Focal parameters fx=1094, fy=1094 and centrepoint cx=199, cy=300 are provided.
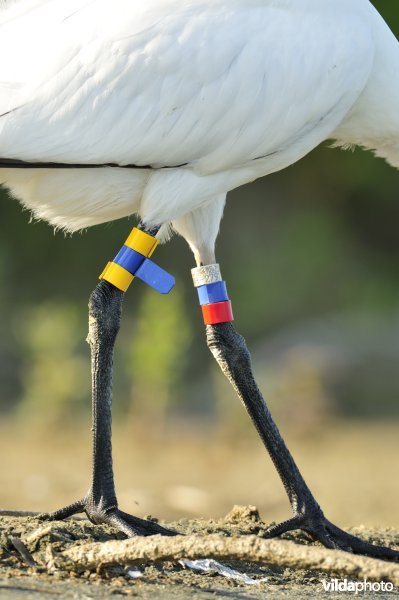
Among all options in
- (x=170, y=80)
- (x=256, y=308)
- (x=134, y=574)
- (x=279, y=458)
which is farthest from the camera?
(x=256, y=308)

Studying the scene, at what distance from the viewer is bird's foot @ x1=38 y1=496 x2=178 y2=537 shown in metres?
4.10

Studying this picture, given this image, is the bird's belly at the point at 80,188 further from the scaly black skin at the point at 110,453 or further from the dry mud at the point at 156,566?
the dry mud at the point at 156,566

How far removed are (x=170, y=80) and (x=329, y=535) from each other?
1902 millimetres

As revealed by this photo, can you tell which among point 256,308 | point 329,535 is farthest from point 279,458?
point 256,308

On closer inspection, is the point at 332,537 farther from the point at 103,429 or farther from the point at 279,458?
the point at 103,429

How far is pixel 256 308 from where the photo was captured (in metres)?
9.95

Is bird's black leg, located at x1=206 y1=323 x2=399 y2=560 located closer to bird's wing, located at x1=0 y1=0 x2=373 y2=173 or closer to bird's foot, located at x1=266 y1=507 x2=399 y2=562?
bird's foot, located at x1=266 y1=507 x2=399 y2=562

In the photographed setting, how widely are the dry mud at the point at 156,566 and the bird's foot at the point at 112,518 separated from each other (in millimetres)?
136

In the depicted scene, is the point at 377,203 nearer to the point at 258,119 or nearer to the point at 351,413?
the point at 351,413

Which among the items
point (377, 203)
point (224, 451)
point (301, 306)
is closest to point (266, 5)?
point (224, 451)

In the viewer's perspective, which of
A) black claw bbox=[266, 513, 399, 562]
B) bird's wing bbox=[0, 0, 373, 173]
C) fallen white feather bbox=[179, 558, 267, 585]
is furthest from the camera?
black claw bbox=[266, 513, 399, 562]

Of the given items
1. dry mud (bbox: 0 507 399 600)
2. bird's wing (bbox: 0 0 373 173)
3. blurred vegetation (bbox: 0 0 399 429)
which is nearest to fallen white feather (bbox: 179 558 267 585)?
dry mud (bbox: 0 507 399 600)

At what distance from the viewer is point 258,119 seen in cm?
414

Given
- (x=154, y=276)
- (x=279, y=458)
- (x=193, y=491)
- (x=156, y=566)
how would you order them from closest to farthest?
(x=156, y=566)
(x=154, y=276)
(x=279, y=458)
(x=193, y=491)
